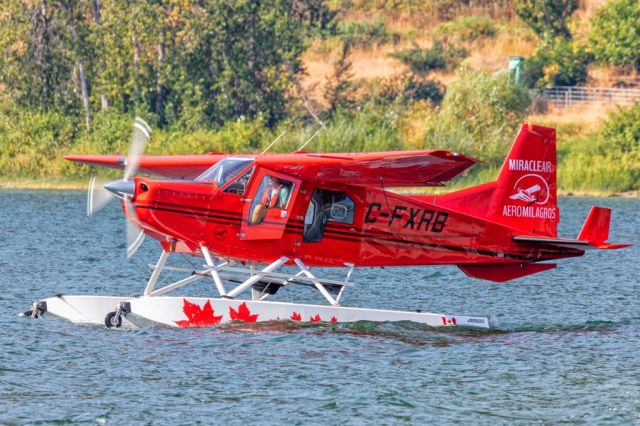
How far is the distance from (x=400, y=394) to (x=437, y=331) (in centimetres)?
353

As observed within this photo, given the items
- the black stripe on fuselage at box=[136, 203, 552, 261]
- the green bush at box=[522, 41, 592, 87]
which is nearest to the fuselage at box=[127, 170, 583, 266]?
the black stripe on fuselage at box=[136, 203, 552, 261]

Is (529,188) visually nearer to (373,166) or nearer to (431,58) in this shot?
(373,166)

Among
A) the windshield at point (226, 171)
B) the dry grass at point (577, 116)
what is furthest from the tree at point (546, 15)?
the windshield at point (226, 171)

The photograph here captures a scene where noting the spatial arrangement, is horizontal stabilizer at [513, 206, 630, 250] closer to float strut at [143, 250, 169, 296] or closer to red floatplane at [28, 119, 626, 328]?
red floatplane at [28, 119, 626, 328]

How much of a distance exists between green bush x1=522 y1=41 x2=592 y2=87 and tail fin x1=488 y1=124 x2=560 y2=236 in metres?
49.9

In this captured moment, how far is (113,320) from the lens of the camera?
15359 mm

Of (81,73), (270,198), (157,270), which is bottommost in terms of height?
(157,270)

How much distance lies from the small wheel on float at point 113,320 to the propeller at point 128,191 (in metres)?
0.78

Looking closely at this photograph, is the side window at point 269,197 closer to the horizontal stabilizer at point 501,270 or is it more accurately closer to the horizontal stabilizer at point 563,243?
the horizontal stabilizer at point 501,270

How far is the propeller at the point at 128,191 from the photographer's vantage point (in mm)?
14875

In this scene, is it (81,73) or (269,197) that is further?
(81,73)

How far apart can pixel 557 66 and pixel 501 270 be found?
52488 millimetres

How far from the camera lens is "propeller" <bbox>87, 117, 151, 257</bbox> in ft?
48.8

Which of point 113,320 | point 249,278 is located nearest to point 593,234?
point 249,278
